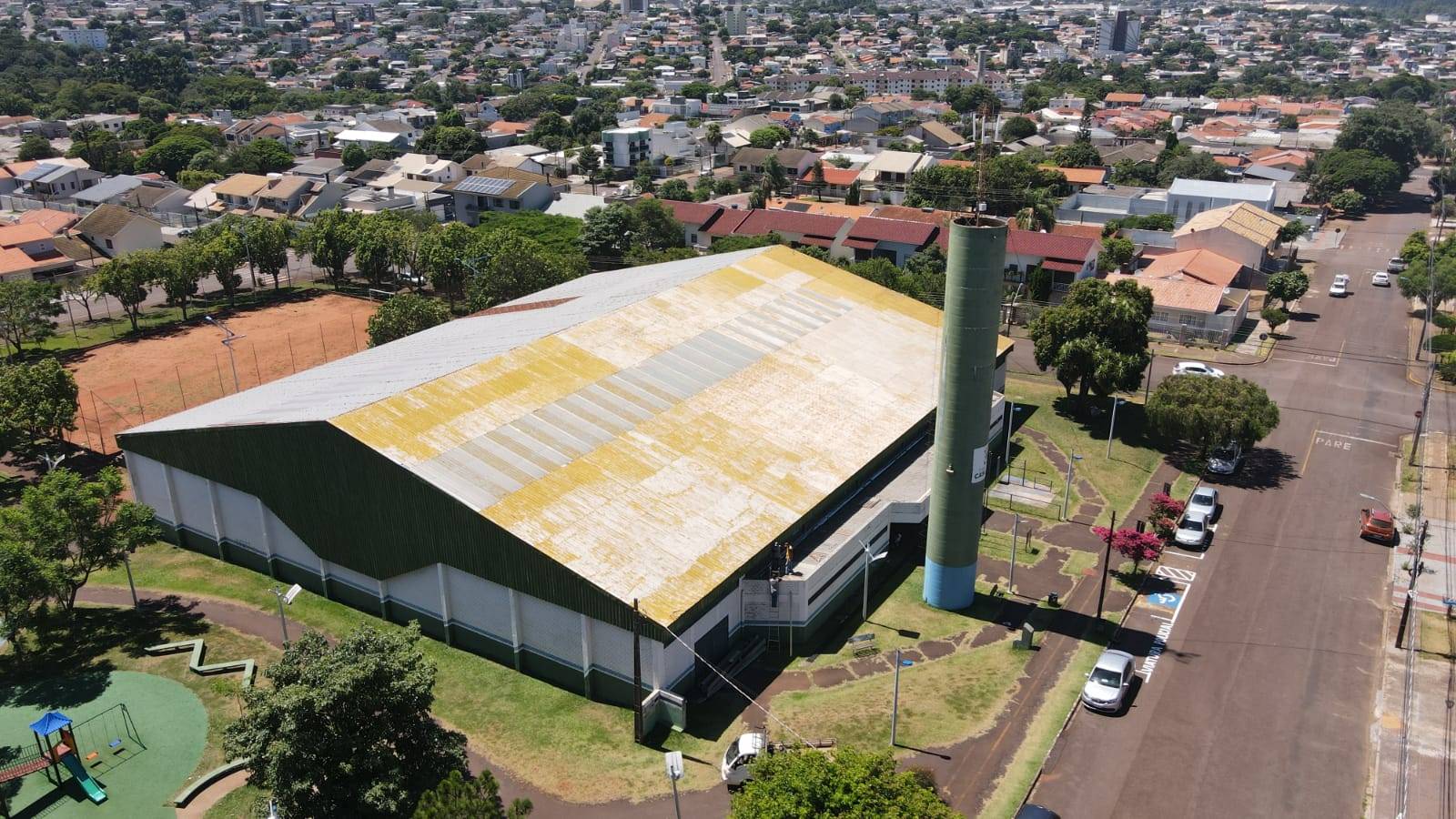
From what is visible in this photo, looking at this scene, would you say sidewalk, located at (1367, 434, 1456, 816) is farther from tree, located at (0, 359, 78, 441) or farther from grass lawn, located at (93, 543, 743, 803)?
tree, located at (0, 359, 78, 441)

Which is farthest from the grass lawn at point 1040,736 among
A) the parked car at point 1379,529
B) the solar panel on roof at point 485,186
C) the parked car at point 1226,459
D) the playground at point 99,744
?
the solar panel on roof at point 485,186

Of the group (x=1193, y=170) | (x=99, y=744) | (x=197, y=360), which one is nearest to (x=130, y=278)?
(x=197, y=360)

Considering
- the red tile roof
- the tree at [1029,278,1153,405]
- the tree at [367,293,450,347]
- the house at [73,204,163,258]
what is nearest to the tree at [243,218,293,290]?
the house at [73,204,163,258]

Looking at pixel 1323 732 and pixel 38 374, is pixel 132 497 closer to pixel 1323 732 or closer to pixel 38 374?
pixel 38 374

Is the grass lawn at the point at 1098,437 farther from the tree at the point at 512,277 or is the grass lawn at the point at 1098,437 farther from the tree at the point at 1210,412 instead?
the tree at the point at 512,277

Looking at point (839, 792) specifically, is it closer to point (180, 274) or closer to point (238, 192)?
point (180, 274)

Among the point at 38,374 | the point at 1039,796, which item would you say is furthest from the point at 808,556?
the point at 38,374
